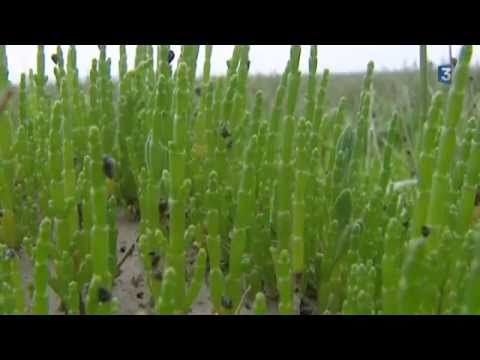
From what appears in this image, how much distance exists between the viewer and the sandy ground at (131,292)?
4.49 ft

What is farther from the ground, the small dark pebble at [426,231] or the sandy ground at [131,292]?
the small dark pebble at [426,231]

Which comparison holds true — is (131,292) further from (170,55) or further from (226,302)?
(170,55)

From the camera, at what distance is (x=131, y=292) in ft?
4.73

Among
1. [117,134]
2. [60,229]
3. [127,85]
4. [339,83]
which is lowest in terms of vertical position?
[60,229]

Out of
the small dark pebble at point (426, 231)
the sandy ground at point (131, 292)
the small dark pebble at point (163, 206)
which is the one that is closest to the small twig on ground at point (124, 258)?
the sandy ground at point (131, 292)

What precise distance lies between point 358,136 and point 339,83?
1209cm

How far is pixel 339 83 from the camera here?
13.3 metres

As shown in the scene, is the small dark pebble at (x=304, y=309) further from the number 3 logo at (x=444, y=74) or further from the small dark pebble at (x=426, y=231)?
the number 3 logo at (x=444, y=74)

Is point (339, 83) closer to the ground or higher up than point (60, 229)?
higher up

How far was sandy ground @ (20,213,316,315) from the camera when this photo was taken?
137 centimetres

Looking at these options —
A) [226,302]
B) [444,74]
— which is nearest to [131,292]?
[226,302]
